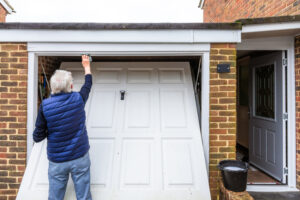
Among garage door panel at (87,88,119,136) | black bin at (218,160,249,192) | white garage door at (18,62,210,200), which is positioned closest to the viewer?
black bin at (218,160,249,192)

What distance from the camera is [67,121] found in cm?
236

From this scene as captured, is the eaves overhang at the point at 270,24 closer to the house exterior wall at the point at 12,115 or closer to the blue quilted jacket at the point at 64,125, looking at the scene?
the blue quilted jacket at the point at 64,125

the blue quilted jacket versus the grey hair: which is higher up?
the grey hair

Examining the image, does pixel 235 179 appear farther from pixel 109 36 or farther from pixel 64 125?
pixel 109 36

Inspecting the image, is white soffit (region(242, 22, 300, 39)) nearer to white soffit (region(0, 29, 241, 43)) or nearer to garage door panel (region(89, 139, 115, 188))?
white soffit (region(0, 29, 241, 43))

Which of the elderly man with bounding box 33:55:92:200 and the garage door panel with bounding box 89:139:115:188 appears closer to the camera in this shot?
the elderly man with bounding box 33:55:92:200

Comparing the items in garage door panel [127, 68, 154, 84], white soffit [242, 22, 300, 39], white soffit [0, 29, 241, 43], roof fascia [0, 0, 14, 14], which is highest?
roof fascia [0, 0, 14, 14]

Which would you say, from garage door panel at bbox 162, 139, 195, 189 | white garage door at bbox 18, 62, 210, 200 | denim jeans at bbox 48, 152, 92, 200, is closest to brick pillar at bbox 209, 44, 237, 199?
white garage door at bbox 18, 62, 210, 200

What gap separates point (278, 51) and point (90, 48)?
10.4 feet

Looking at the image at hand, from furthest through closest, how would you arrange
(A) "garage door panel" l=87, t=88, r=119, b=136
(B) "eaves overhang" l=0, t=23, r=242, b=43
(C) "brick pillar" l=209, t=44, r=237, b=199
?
1. (A) "garage door panel" l=87, t=88, r=119, b=136
2. (C) "brick pillar" l=209, t=44, r=237, b=199
3. (B) "eaves overhang" l=0, t=23, r=242, b=43

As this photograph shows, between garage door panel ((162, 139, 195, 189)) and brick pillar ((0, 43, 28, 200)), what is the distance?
6.62 ft

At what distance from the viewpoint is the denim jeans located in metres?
2.42

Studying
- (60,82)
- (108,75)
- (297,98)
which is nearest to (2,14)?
(108,75)

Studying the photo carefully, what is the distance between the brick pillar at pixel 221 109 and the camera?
3252 mm
